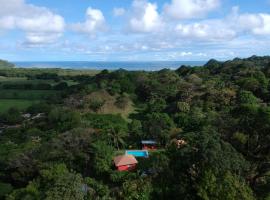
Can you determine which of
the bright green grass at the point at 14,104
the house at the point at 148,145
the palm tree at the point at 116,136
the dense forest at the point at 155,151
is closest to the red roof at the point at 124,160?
the dense forest at the point at 155,151

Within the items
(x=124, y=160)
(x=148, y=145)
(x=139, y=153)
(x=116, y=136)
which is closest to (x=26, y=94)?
(x=116, y=136)

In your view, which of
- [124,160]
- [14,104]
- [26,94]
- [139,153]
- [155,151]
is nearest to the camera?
[124,160]

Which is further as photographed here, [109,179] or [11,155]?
[11,155]

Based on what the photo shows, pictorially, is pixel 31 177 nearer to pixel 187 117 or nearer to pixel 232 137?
pixel 232 137

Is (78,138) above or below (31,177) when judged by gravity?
above

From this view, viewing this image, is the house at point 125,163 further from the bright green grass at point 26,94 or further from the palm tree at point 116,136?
the bright green grass at point 26,94

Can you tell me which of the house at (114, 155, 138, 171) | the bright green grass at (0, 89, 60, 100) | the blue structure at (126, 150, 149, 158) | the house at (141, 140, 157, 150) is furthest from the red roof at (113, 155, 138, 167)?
the bright green grass at (0, 89, 60, 100)

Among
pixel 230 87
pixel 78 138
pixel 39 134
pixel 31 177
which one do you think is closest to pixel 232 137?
pixel 78 138

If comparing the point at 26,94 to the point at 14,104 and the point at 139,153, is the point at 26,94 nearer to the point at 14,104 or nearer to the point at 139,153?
the point at 14,104
